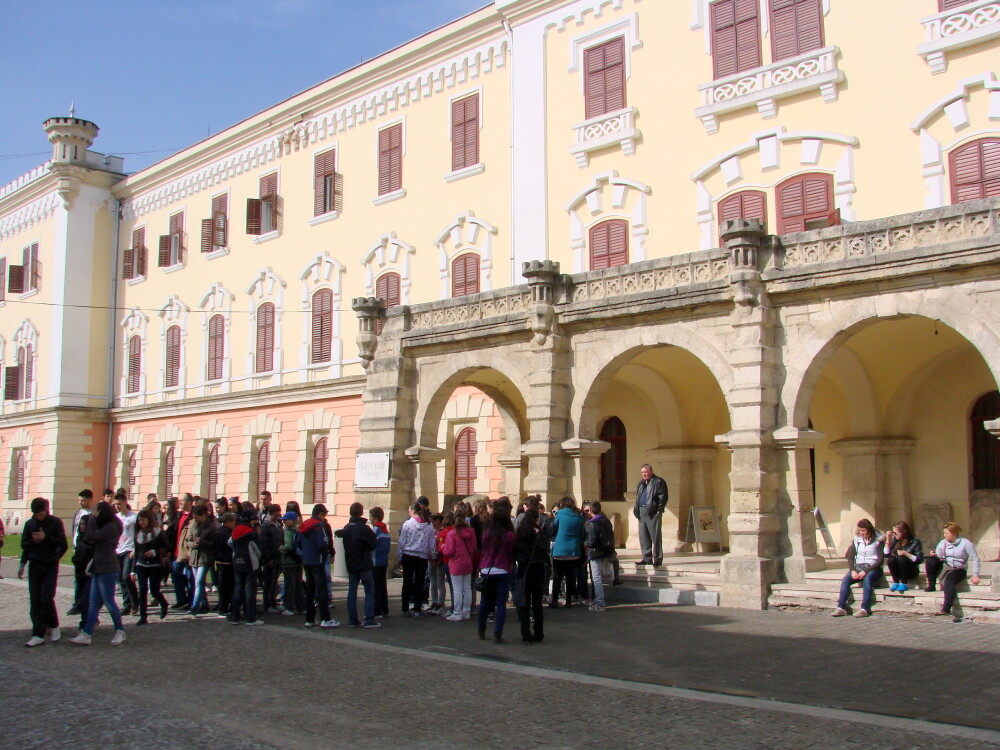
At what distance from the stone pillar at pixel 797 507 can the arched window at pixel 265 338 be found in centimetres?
1850

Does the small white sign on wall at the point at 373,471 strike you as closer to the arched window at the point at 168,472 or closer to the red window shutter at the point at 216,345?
the red window shutter at the point at 216,345

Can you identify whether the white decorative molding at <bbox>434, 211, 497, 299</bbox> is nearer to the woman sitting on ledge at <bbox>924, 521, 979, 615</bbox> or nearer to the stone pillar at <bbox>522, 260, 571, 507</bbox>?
the stone pillar at <bbox>522, 260, 571, 507</bbox>

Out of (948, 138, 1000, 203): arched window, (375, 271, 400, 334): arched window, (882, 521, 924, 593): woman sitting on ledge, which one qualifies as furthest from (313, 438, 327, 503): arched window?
(882, 521, 924, 593): woman sitting on ledge

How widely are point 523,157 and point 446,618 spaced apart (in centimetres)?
1231

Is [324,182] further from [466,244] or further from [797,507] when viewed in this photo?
[797,507]

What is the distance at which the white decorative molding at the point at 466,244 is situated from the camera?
23781 millimetres

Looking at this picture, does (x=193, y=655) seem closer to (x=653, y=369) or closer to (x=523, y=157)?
(x=653, y=369)

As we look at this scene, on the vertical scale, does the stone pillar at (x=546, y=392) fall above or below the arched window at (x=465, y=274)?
below

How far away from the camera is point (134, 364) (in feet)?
118

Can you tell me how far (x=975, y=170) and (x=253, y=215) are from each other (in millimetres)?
20389

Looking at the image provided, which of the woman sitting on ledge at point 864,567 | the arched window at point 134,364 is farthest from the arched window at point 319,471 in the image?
the woman sitting on ledge at point 864,567

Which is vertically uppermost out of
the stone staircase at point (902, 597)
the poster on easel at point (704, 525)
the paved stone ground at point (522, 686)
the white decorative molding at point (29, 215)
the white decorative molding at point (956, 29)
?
the white decorative molding at point (29, 215)

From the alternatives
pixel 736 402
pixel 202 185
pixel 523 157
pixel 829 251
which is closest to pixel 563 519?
pixel 736 402

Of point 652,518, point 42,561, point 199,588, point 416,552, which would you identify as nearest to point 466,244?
point 652,518
